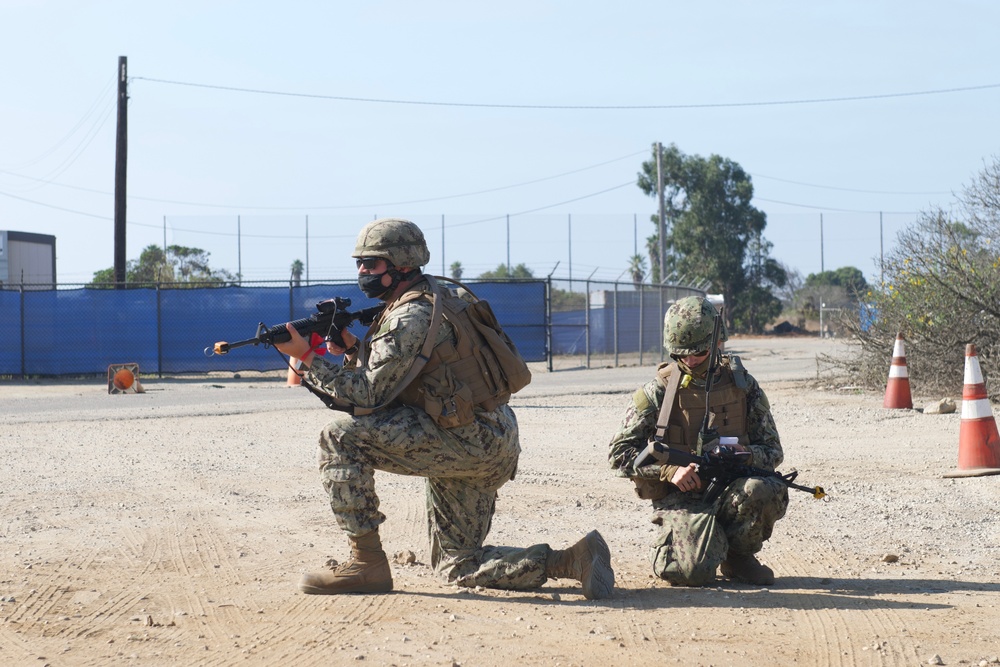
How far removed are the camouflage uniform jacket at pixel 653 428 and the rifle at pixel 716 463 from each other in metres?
0.08

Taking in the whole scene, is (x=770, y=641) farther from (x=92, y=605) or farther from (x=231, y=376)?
(x=231, y=376)

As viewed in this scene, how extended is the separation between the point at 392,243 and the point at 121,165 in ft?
77.2

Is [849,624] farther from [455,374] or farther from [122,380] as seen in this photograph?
[122,380]

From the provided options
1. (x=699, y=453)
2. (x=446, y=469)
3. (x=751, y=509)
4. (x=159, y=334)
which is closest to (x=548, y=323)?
(x=159, y=334)

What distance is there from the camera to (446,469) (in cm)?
466

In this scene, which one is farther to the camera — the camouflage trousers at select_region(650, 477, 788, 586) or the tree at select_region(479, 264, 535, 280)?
the tree at select_region(479, 264, 535, 280)

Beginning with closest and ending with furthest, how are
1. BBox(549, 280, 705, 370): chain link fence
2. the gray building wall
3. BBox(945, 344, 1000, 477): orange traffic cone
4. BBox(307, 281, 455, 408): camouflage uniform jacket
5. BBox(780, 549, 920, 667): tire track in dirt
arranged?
BBox(780, 549, 920, 667): tire track in dirt < BBox(307, 281, 455, 408): camouflage uniform jacket < BBox(945, 344, 1000, 477): orange traffic cone < BBox(549, 280, 705, 370): chain link fence < the gray building wall

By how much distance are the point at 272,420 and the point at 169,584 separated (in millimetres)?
7546

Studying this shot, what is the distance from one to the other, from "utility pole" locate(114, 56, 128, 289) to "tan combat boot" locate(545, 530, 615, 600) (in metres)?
23.0

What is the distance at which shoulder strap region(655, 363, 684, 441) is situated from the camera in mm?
4945

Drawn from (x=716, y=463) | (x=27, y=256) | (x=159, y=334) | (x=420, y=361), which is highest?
(x=27, y=256)

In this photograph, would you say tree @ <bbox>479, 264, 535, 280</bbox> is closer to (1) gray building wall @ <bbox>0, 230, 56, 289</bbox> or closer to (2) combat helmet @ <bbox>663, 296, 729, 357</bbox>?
(1) gray building wall @ <bbox>0, 230, 56, 289</bbox>

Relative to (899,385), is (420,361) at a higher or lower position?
higher

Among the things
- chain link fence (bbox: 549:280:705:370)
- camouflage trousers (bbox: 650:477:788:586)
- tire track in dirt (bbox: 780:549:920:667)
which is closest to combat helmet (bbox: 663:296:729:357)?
camouflage trousers (bbox: 650:477:788:586)
